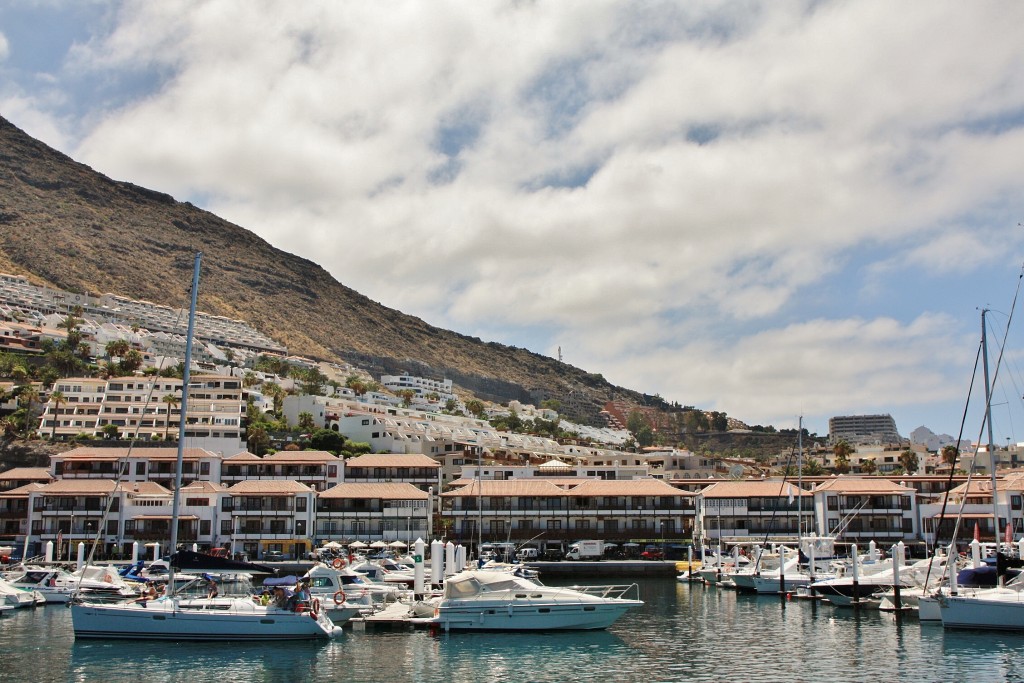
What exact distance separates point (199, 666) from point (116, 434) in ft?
316

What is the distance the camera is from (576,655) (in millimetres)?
41344

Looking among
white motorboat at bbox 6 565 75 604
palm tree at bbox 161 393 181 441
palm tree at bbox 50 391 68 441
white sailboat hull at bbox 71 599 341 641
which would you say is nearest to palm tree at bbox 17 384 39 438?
palm tree at bbox 50 391 68 441

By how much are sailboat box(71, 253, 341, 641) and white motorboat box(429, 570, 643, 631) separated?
7083mm

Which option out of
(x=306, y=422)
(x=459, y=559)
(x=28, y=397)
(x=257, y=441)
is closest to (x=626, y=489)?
(x=459, y=559)

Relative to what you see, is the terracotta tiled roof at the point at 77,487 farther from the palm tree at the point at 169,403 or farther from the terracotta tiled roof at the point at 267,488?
the palm tree at the point at 169,403

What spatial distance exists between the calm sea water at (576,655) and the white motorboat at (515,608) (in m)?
0.67

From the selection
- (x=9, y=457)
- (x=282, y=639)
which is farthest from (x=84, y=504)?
(x=282, y=639)

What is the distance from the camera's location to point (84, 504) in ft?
289

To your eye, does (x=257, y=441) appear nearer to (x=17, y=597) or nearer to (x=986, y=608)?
(x=17, y=597)

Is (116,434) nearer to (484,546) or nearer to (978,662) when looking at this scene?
(484,546)

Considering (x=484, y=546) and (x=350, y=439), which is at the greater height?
(x=350, y=439)

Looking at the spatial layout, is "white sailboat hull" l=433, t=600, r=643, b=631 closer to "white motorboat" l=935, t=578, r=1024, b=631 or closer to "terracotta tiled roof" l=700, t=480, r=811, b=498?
"white motorboat" l=935, t=578, r=1024, b=631

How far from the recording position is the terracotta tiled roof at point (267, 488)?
299 feet

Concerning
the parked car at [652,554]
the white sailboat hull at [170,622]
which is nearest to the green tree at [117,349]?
the parked car at [652,554]
